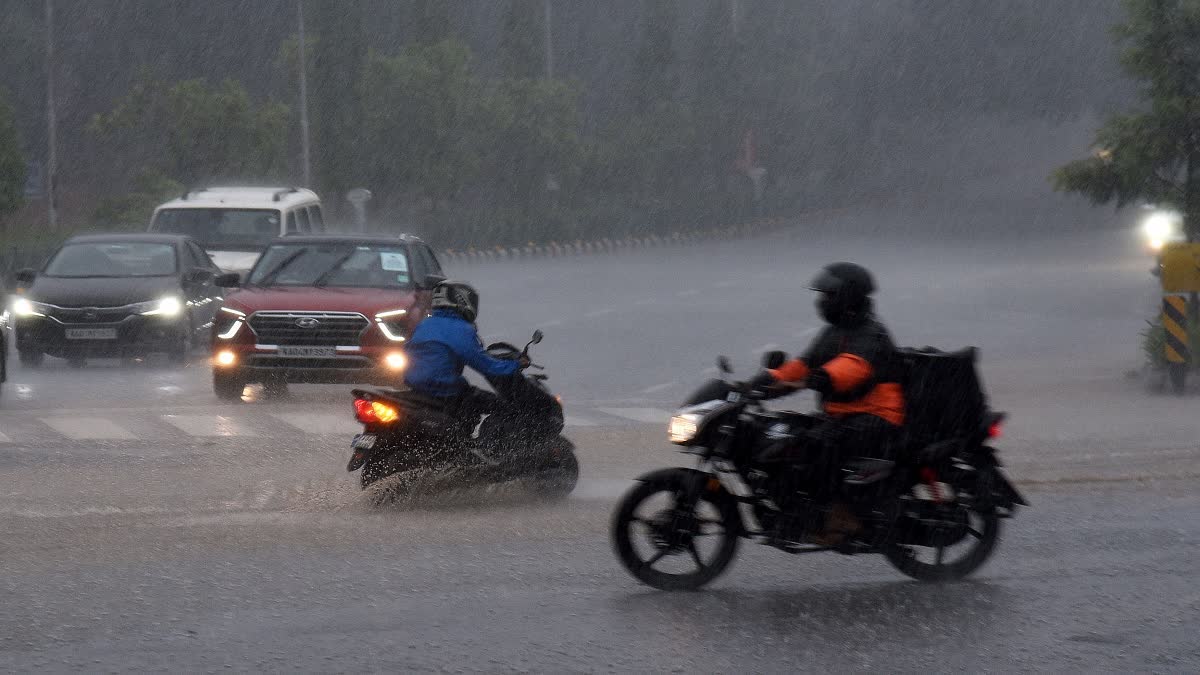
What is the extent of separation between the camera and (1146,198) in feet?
65.6

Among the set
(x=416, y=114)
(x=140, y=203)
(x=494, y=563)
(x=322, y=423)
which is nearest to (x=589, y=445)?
(x=322, y=423)

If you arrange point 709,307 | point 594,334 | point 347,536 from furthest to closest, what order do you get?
point 709,307 → point 594,334 → point 347,536

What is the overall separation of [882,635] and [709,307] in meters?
25.3

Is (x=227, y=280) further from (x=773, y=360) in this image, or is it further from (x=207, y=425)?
(x=773, y=360)

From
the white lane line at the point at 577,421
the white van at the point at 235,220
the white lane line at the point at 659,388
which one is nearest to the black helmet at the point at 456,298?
the white lane line at the point at 577,421

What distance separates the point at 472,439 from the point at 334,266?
8.01 metres

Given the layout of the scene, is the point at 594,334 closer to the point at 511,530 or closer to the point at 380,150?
the point at 511,530

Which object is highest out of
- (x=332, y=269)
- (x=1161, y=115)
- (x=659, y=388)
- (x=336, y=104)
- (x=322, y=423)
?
(x=336, y=104)

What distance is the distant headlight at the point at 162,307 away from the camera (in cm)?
2139

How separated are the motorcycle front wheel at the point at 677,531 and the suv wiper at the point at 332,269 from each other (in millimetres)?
10356

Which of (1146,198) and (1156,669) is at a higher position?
(1146,198)

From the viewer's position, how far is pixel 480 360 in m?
10.6

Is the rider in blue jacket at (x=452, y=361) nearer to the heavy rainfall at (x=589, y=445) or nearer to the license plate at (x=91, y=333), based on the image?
the heavy rainfall at (x=589, y=445)

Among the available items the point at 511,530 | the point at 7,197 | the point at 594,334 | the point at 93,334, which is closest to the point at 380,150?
the point at 7,197
